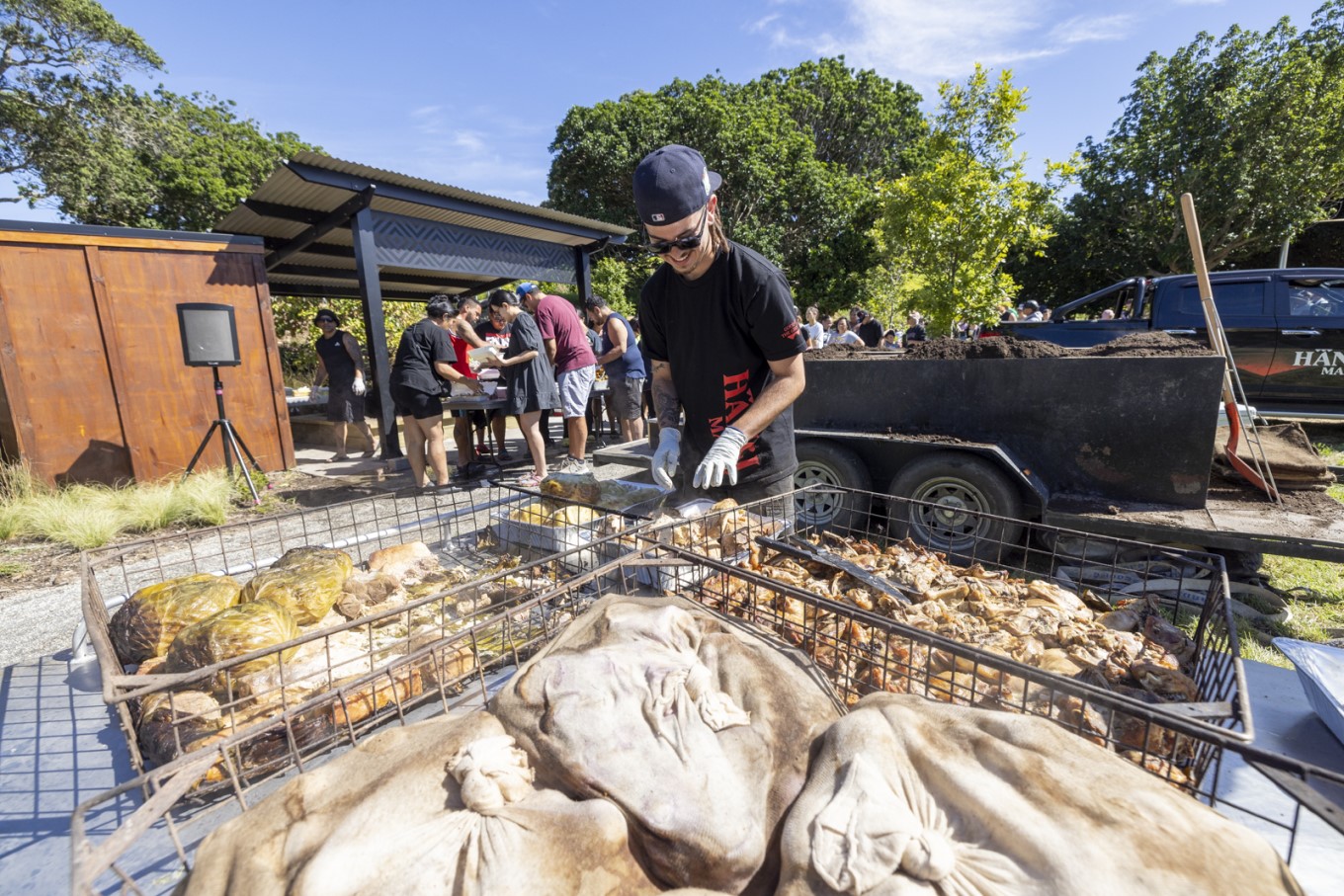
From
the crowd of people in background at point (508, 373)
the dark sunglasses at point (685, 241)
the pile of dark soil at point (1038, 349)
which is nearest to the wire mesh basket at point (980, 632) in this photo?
the dark sunglasses at point (685, 241)

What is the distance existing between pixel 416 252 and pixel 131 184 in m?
16.3

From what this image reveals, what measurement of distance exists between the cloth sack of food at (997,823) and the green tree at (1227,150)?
50.7 feet

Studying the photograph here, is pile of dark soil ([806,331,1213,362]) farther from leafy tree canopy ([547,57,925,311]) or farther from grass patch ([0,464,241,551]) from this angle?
leafy tree canopy ([547,57,925,311])

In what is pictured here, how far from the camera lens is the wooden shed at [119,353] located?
224 inches

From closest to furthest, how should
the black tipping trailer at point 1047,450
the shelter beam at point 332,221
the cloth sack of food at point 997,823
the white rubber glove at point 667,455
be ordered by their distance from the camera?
the cloth sack of food at point 997,823 → the white rubber glove at point 667,455 → the black tipping trailer at point 1047,450 → the shelter beam at point 332,221

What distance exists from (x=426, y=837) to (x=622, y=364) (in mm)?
6273

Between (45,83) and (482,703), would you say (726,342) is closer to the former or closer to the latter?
(482,703)

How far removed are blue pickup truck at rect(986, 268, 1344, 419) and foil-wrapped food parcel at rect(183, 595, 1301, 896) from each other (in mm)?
7052

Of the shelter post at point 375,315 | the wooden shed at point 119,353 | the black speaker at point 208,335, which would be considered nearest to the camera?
the black speaker at point 208,335

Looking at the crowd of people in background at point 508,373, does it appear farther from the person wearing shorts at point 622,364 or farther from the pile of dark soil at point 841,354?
the pile of dark soil at point 841,354

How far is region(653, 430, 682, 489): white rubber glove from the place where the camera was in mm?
2713

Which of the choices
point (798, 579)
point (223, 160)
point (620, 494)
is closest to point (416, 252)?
point (620, 494)

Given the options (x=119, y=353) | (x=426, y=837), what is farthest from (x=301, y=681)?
(x=119, y=353)

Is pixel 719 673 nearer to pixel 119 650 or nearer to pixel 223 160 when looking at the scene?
pixel 119 650
